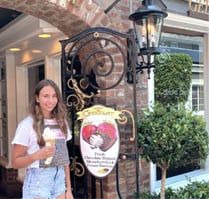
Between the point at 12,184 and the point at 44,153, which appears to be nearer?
the point at 44,153

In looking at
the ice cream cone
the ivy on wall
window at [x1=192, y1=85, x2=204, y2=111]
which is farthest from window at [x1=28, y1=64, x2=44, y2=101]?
the ice cream cone

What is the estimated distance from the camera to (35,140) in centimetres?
207

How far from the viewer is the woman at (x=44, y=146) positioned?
6.72 feet

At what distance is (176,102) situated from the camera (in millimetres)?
3602

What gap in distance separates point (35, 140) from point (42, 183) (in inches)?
10.9

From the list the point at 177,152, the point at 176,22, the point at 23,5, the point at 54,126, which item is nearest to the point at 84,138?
the point at 54,126

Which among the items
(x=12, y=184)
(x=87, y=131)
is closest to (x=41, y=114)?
(x=87, y=131)

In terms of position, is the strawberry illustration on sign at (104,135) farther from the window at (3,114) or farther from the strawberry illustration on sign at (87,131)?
the window at (3,114)

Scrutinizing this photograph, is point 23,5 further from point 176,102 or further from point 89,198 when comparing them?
point 176,102

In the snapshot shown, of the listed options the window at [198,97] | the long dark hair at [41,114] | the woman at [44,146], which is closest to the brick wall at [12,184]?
the window at [198,97]

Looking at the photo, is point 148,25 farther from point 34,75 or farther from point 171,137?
point 34,75

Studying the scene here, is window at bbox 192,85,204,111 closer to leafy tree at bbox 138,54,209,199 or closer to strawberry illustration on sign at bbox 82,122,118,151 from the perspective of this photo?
leafy tree at bbox 138,54,209,199

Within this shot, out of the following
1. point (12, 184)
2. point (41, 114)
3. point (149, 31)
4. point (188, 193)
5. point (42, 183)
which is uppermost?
point (149, 31)

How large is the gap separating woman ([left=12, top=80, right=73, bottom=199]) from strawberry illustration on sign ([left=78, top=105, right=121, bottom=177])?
8.7 inches
